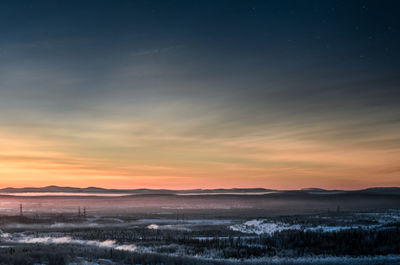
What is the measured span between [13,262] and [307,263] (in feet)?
76.7

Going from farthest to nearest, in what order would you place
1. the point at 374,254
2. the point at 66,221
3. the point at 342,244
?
the point at 66,221 → the point at 342,244 → the point at 374,254

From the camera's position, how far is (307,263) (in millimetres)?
36656

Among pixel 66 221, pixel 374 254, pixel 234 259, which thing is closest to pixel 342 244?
pixel 374 254

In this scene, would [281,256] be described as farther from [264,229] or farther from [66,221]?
[66,221]

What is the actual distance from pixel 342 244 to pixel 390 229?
713 cm

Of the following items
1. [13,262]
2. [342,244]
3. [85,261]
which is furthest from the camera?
[342,244]

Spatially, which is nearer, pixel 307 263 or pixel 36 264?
pixel 36 264

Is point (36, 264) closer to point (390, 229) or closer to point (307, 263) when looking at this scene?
point (307, 263)

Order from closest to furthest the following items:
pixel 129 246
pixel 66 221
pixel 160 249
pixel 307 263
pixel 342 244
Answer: pixel 307 263, pixel 342 244, pixel 160 249, pixel 129 246, pixel 66 221

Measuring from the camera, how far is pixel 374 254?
3988 cm

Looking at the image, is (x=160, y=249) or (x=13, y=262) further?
(x=160, y=249)

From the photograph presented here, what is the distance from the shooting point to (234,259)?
132 feet

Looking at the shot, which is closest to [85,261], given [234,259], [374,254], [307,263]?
[234,259]

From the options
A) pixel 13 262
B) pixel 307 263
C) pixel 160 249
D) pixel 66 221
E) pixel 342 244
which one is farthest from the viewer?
pixel 66 221
